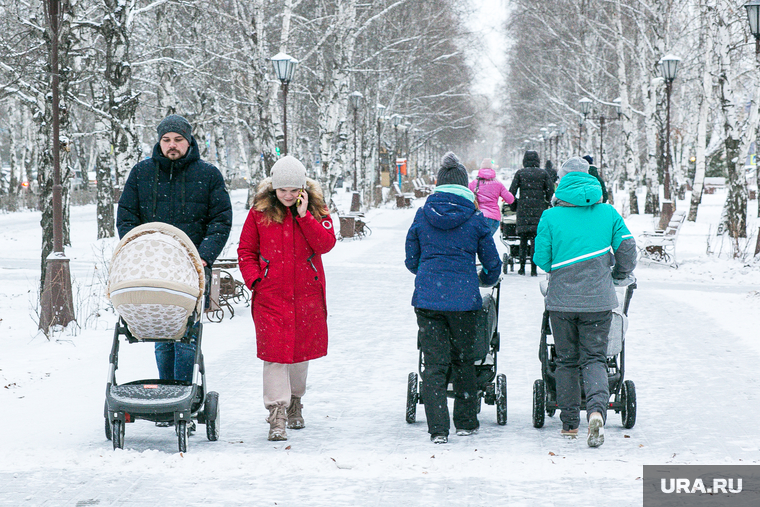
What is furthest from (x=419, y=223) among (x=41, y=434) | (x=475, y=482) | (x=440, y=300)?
(x=41, y=434)

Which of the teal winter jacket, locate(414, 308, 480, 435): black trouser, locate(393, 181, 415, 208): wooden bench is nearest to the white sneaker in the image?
the teal winter jacket

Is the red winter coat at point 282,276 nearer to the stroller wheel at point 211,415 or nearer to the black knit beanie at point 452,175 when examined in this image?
the stroller wheel at point 211,415

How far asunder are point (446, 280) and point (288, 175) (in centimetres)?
116

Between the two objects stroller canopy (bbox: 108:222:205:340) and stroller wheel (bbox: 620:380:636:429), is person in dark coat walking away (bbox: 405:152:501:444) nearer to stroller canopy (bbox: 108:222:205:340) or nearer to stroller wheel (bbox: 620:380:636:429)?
stroller wheel (bbox: 620:380:636:429)

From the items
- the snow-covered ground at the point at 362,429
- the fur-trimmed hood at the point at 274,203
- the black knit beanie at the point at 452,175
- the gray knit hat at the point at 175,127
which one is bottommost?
the snow-covered ground at the point at 362,429

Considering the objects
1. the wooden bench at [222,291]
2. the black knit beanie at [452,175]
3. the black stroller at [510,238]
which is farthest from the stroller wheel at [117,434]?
the black stroller at [510,238]

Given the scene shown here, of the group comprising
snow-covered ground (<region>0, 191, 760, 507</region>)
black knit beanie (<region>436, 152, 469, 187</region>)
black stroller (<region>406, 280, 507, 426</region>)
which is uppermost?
black knit beanie (<region>436, 152, 469, 187</region>)

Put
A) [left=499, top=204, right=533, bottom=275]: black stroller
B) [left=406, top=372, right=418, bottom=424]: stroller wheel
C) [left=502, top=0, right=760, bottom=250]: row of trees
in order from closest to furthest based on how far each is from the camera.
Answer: [left=406, top=372, right=418, bottom=424]: stroller wheel, [left=499, top=204, right=533, bottom=275]: black stroller, [left=502, top=0, right=760, bottom=250]: row of trees

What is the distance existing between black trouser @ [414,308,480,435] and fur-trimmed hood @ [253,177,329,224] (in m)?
0.92

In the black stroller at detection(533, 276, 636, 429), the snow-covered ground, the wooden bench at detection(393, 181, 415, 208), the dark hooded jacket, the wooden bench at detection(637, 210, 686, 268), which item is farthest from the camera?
the wooden bench at detection(393, 181, 415, 208)

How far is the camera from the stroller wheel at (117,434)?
5.20 metres

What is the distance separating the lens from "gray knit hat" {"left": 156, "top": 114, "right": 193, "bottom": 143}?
5480mm

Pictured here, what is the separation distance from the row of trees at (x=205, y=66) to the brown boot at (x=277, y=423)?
875 centimetres

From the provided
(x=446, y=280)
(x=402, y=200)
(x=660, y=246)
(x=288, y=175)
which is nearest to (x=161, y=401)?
(x=288, y=175)
